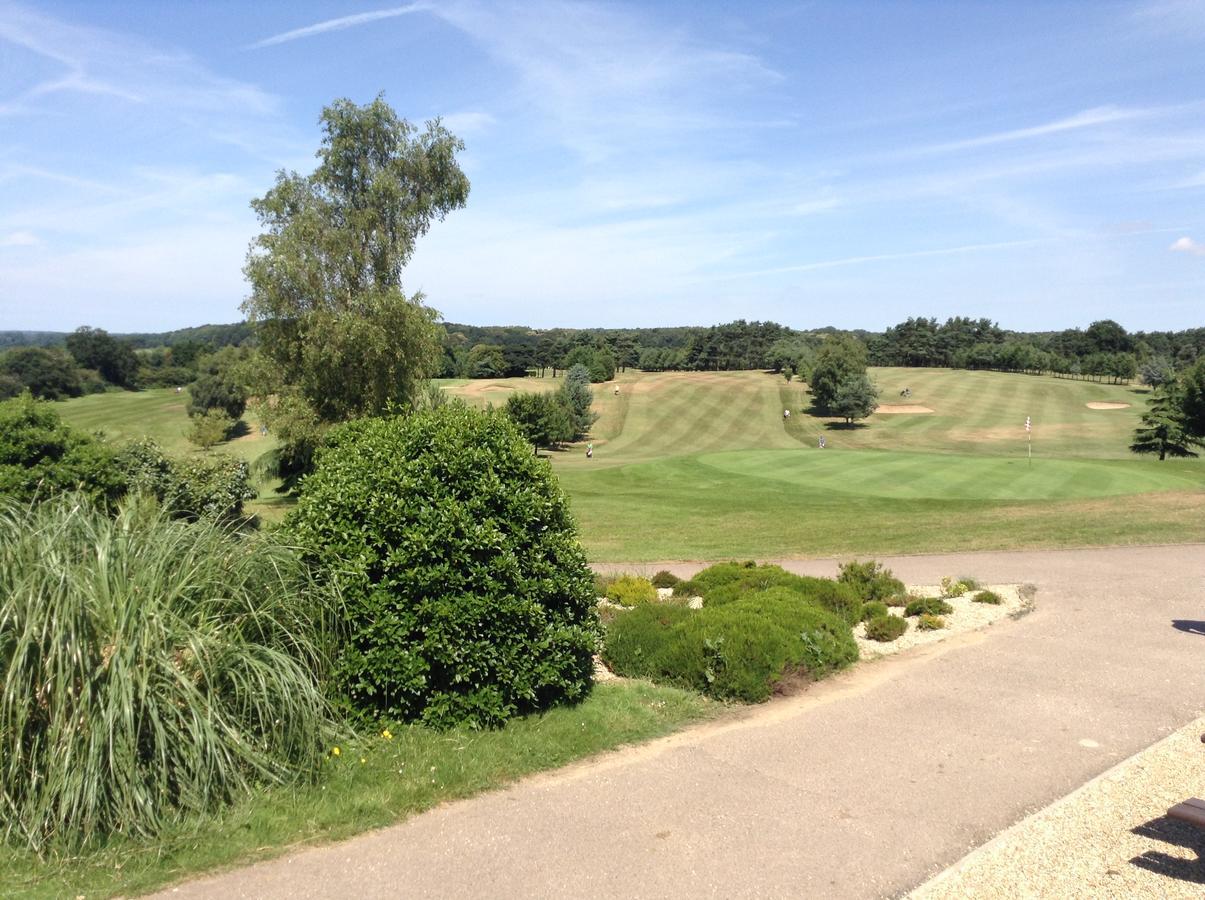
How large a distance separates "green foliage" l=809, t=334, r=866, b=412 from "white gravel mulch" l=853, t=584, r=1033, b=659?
203 feet

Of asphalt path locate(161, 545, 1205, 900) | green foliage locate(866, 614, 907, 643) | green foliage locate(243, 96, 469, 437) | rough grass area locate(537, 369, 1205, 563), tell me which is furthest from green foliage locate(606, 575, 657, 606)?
green foliage locate(243, 96, 469, 437)

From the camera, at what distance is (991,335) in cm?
13738

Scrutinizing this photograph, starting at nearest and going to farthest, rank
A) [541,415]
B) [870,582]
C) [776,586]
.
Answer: [776,586], [870,582], [541,415]

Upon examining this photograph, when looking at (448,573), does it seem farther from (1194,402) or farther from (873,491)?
(1194,402)

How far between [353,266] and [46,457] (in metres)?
15.2

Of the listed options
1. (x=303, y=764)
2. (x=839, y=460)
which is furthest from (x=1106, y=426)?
(x=303, y=764)

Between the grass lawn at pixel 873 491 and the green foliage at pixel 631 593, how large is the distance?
195 inches

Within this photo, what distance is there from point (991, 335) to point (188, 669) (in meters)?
149

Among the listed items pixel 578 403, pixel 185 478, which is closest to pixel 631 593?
pixel 185 478

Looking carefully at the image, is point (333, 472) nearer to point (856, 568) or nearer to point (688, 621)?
point (688, 621)

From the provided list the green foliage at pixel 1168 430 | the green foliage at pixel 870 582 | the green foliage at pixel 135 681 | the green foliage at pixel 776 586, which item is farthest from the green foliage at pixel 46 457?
the green foliage at pixel 1168 430

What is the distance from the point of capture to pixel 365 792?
5.63 metres

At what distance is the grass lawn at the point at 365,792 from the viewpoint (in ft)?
15.1

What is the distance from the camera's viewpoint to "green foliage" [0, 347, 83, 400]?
86875 millimetres
